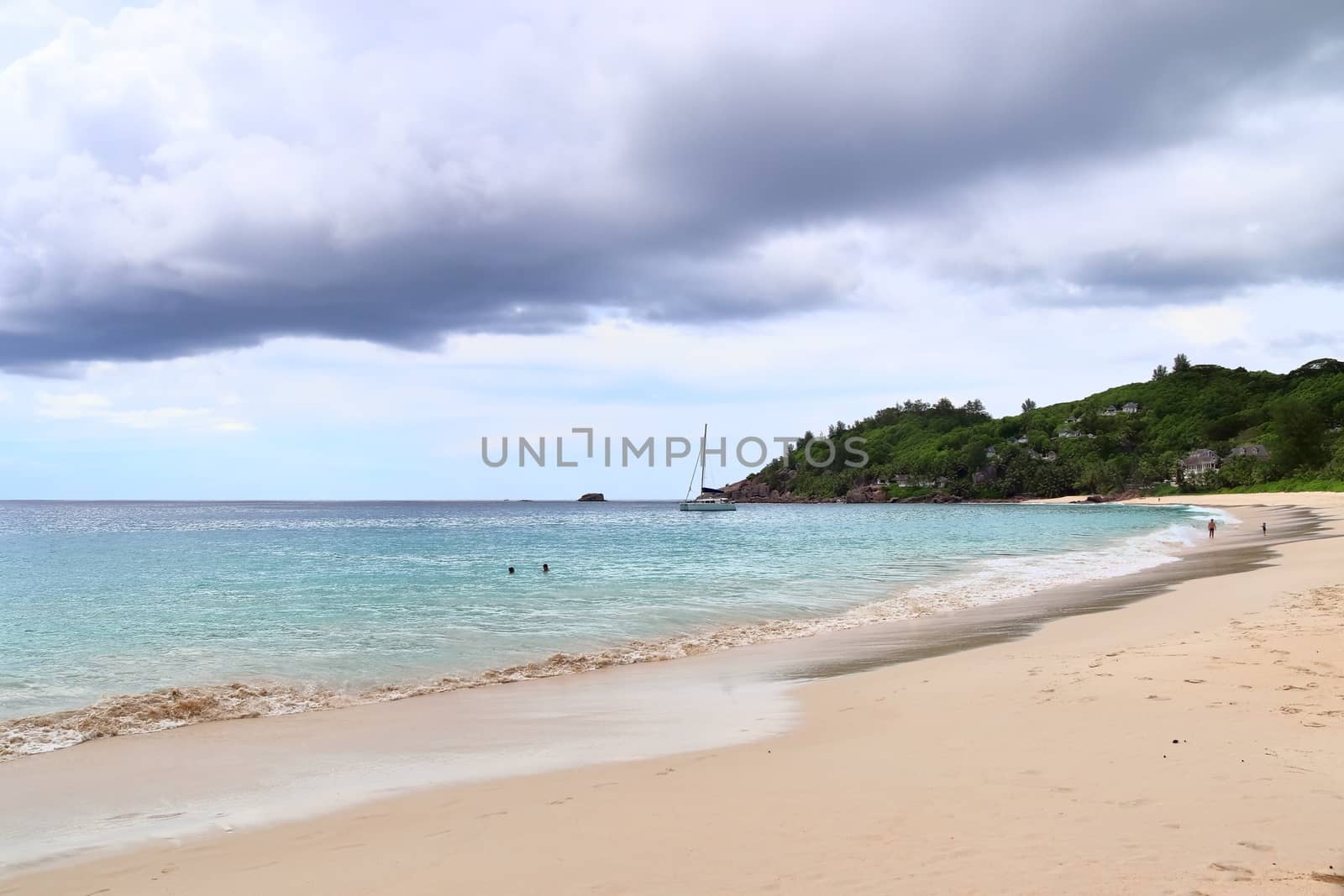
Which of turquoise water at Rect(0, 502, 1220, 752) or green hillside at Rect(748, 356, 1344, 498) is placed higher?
green hillside at Rect(748, 356, 1344, 498)

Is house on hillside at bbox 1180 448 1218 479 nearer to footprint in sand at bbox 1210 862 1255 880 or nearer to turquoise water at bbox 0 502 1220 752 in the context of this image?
turquoise water at bbox 0 502 1220 752

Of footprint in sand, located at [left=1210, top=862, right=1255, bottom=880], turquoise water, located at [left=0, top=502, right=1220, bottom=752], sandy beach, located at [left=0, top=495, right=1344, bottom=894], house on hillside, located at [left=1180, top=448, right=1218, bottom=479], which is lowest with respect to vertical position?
turquoise water, located at [left=0, top=502, right=1220, bottom=752]

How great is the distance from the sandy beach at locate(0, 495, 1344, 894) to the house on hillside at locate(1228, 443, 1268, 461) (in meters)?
153

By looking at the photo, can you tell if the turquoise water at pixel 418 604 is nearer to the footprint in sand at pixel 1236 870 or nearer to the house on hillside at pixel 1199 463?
the footprint in sand at pixel 1236 870

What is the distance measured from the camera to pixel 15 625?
18.7m

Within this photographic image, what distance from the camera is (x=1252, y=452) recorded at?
136625 mm

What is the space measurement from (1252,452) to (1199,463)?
928 cm

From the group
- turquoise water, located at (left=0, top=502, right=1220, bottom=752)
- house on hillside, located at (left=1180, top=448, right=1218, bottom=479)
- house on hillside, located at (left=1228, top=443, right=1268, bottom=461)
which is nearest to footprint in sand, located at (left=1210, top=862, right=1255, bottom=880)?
turquoise water, located at (left=0, top=502, right=1220, bottom=752)

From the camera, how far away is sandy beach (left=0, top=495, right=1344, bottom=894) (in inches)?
178

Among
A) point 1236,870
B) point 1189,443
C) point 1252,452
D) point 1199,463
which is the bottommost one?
point 1236,870

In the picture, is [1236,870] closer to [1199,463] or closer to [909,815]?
[909,815]

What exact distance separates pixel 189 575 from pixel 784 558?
25.9 m

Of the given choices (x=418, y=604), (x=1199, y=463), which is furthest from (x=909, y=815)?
(x=1199, y=463)

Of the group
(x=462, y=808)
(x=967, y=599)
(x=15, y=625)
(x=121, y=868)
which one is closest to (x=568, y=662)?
(x=462, y=808)
